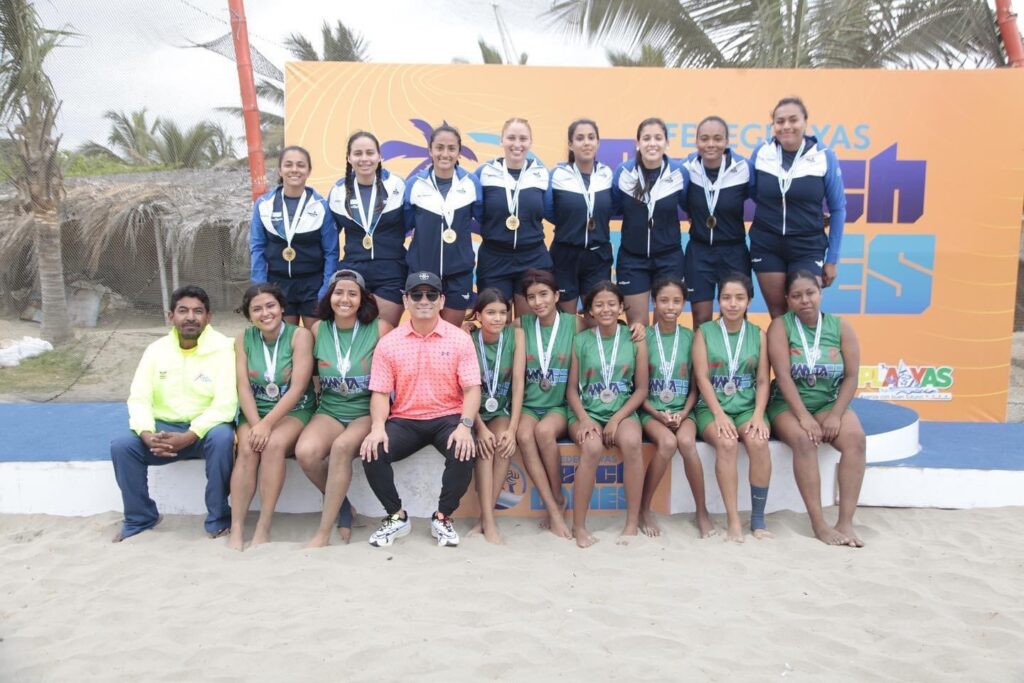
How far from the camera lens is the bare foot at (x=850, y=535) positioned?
3.38 meters

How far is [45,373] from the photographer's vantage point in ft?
25.6

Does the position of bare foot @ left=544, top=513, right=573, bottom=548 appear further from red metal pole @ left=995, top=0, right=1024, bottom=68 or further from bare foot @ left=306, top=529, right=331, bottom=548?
red metal pole @ left=995, top=0, right=1024, bottom=68

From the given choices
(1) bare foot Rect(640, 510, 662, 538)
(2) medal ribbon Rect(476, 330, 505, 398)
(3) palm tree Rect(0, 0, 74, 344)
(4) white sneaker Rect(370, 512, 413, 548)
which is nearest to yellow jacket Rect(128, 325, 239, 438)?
(4) white sneaker Rect(370, 512, 413, 548)

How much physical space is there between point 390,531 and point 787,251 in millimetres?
2445

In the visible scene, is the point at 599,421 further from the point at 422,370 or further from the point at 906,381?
the point at 906,381

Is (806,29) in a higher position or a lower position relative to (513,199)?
higher

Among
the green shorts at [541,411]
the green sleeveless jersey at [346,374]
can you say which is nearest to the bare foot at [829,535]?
the green shorts at [541,411]

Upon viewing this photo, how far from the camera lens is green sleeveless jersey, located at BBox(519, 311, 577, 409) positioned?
12.2 feet

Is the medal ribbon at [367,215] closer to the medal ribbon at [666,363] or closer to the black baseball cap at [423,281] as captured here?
the black baseball cap at [423,281]

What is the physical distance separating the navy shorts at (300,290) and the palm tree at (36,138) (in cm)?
483

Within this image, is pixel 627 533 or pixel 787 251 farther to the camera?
pixel 787 251

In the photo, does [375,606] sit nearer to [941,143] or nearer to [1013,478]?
[1013,478]

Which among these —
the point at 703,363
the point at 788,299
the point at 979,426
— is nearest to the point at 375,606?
the point at 703,363

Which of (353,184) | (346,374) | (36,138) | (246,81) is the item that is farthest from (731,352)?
(36,138)
